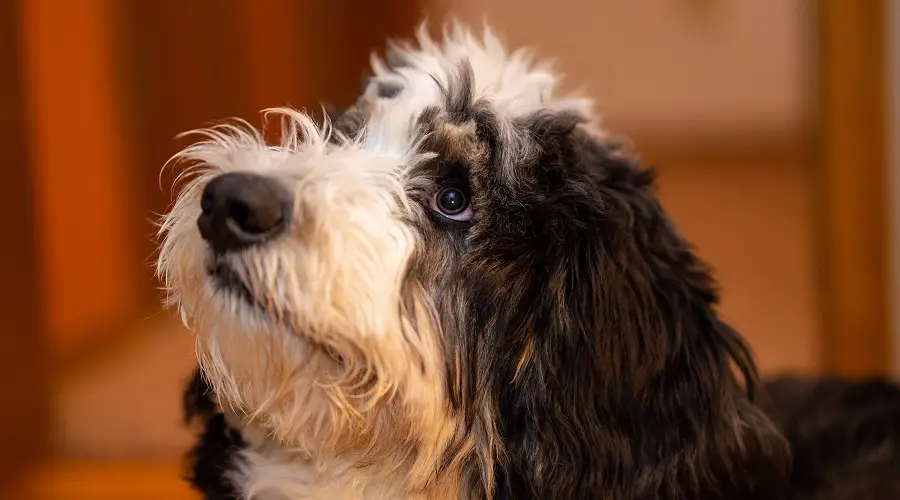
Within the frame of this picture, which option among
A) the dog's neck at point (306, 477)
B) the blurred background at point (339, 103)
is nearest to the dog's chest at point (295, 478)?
the dog's neck at point (306, 477)

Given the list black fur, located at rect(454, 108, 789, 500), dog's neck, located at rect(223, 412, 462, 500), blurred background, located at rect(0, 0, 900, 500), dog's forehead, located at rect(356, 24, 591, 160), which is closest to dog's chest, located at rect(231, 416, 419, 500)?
dog's neck, located at rect(223, 412, 462, 500)

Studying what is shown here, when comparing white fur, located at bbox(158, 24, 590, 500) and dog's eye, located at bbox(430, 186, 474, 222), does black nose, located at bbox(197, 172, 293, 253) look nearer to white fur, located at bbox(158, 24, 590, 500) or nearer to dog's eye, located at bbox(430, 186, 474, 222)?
white fur, located at bbox(158, 24, 590, 500)

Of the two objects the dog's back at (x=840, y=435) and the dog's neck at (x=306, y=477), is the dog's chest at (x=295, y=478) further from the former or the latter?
the dog's back at (x=840, y=435)

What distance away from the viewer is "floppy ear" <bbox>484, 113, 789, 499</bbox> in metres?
1.02

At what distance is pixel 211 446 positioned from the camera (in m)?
1.19

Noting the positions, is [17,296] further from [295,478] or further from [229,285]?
[229,285]

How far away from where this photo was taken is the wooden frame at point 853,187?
85.6 inches

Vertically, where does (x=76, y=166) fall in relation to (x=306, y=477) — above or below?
above

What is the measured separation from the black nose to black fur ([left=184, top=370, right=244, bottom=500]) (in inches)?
13.1

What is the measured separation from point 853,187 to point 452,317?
1.63 meters

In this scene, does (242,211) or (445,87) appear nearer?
(242,211)

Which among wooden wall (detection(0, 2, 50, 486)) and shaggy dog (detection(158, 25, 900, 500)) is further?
wooden wall (detection(0, 2, 50, 486))

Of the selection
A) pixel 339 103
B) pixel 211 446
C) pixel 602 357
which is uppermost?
pixel 339 103

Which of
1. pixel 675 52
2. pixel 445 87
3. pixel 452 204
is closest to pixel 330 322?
pixel 452 204
